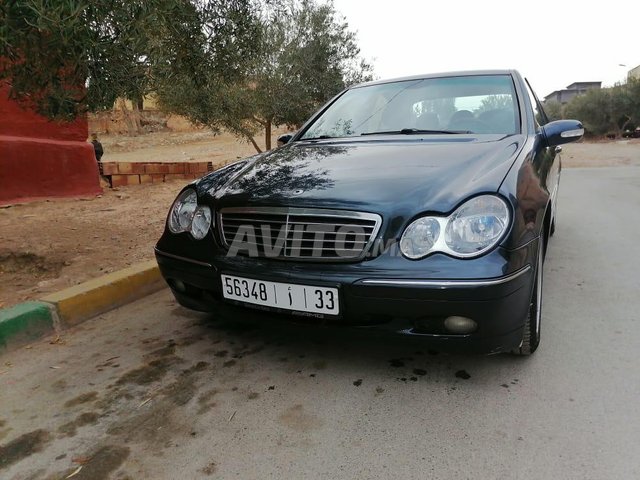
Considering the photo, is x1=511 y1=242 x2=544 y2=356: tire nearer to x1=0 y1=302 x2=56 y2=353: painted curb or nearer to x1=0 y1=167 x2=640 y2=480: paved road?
x1=0 y1=167 x2=640 y2=480: paved road

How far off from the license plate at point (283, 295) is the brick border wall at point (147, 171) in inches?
234

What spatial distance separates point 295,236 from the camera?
2.14 m

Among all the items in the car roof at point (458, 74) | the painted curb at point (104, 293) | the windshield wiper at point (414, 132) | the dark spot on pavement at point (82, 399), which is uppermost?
the car roof at point (458, 74)

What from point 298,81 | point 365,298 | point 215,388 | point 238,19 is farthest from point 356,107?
point 298,81

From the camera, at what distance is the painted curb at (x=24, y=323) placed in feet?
8.80

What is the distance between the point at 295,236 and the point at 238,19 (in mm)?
2619

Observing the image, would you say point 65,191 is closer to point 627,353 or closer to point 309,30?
point 309,30

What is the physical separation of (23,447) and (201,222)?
3.89ft

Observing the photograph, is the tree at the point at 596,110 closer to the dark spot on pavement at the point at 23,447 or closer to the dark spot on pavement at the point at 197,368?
the dark spot on pavement at the point at 197,368

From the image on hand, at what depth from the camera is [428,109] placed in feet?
10.5

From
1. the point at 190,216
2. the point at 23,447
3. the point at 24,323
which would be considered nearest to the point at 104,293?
the point at 24,323

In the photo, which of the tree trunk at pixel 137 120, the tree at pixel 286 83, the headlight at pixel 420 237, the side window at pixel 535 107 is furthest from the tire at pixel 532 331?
the tree trunk at pixel 137 120

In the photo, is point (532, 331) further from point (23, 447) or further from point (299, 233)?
point (23, 447)

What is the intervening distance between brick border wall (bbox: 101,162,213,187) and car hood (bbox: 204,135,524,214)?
17.4ft
